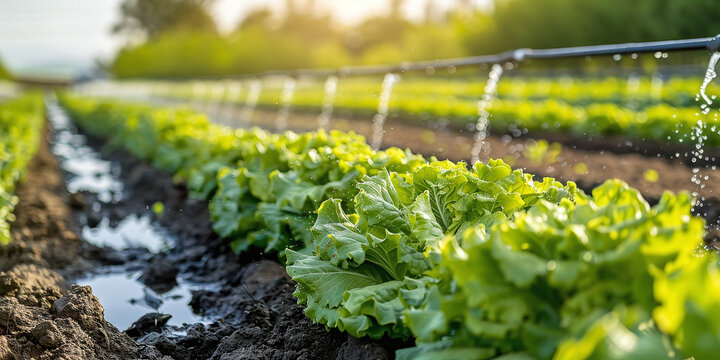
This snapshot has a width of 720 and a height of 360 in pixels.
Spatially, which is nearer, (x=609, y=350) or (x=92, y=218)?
(x=609, y=350)

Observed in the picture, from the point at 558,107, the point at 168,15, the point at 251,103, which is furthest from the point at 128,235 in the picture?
the point at 168,15

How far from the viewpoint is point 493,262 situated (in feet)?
6.58

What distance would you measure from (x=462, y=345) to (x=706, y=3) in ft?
86.8

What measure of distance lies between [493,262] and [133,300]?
3242mm

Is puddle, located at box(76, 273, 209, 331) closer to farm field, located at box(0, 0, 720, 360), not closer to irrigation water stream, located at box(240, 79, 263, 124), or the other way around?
farm field, located at box(0, 0, 720, 360)

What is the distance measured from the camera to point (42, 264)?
4949 mm

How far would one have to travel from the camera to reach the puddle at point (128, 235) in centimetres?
614

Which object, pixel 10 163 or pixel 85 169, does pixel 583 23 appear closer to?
pixel 85 169

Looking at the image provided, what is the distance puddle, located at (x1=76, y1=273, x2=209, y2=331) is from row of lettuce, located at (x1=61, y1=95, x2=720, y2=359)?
725mm

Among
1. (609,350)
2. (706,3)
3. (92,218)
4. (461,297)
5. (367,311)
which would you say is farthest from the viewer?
(706,3)

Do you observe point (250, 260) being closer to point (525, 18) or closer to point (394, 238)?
point (394, 238)

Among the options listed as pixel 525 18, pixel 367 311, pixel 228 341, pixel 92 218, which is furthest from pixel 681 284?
pixel 525 18

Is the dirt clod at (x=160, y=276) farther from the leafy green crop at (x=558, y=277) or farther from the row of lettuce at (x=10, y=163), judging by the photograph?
the leafy green crop at (x=558, y=277)

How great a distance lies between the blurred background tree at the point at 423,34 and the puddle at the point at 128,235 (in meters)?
23.0
